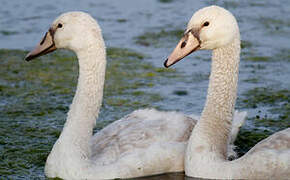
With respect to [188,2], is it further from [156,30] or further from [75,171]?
[75,171]

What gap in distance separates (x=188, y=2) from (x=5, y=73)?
5261mm

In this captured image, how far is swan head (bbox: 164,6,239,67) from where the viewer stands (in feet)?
22.8

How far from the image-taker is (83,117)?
7.47 m

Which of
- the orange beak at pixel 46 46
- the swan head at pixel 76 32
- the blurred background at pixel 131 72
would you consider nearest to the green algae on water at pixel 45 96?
the blurred background at pixel 131 72

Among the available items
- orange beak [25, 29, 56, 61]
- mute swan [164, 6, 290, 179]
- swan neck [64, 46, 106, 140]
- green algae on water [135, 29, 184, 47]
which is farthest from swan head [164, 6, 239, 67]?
green algae on water [135, 29, 184, 47]

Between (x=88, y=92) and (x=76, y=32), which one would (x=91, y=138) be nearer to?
(x=88, y=92)

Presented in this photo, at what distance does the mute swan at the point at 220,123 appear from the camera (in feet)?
22.3

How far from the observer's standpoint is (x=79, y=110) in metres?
7.49

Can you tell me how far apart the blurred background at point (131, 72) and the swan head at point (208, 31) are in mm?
1375

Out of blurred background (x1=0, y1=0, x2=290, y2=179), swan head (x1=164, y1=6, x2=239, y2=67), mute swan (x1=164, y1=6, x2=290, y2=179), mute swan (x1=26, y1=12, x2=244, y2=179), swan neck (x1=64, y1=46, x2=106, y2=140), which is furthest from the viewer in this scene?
blurred background (x1=0, y1=0, x2=290, y2=179)

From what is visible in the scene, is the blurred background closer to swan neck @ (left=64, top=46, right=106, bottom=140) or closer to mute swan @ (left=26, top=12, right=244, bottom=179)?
mute swan @ (left=26, top=12, right=244, bottom=179)

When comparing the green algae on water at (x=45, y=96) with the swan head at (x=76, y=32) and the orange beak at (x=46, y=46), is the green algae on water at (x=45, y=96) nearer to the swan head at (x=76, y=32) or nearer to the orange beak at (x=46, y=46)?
the orange beak at (x=46, y=46)

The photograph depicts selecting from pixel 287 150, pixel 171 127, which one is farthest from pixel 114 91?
pixel 287 150

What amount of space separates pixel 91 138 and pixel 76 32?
1108mm
